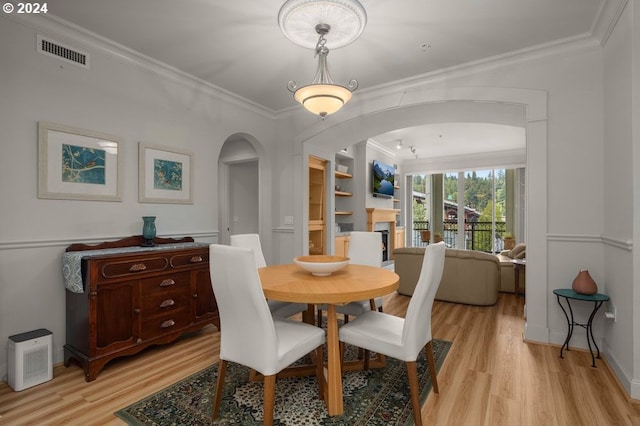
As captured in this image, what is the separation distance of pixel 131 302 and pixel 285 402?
1486 mm

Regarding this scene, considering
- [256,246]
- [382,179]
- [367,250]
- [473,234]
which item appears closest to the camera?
[256,246]

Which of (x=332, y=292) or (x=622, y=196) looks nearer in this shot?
(x=332, y=292)

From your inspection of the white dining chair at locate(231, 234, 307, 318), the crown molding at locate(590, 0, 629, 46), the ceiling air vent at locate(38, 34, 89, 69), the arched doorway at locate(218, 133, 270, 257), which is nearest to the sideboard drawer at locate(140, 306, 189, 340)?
the white dining chair at locate(231, 234, 307, 318)

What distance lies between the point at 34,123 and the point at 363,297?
2.78 meters

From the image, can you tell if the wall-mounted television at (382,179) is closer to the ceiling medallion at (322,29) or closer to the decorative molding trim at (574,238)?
the decorative molding trim at (574,238)

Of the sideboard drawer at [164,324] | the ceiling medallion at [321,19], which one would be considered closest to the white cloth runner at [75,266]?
the sideboard drawer at [164,324]

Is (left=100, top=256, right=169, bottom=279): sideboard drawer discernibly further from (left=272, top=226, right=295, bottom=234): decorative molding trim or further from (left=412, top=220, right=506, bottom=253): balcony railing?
(left=412, top=220, right=506, bottom=253): balcony railing

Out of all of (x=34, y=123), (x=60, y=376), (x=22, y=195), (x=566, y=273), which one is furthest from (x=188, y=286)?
(x=566, y=273)

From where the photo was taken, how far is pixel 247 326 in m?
1.74

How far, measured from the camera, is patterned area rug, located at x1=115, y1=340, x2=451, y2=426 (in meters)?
1.85

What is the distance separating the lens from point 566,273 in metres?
2.91

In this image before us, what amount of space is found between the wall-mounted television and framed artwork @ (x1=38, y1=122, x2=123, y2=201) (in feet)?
16.8

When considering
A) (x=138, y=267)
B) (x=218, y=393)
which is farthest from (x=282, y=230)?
(x=218, y=393)

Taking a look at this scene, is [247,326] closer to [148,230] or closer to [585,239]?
[148,230]
